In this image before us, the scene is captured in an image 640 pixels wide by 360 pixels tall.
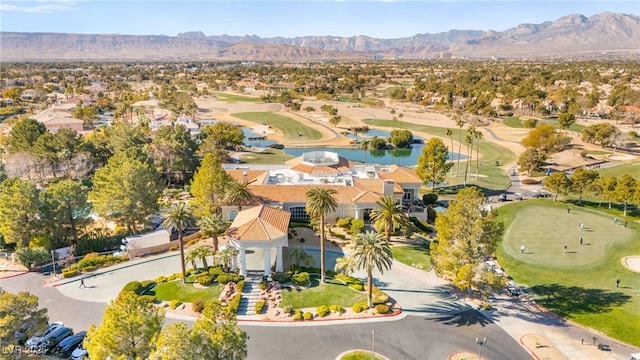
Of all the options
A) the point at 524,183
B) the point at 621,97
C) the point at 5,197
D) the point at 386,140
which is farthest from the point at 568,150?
the point at 5,197

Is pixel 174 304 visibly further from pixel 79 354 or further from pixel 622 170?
pixel 622 170

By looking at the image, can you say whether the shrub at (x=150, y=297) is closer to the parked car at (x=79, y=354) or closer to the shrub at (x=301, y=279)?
the parked car at (x=79, y=354)

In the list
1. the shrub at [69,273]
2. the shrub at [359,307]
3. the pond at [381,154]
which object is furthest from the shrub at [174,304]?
the pond at [381,154]

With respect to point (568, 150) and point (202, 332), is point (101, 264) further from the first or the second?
point (568, 150)

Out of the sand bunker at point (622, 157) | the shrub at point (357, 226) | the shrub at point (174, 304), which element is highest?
the sand bunker at point (622, 157)

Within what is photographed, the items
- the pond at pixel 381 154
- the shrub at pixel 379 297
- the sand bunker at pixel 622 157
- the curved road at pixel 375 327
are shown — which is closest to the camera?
the curved road at pixel 375 327

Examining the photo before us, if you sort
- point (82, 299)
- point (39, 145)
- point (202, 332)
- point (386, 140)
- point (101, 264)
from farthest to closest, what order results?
point (386, 140) < point (39, 145) < point (101, 264) < point (82, 299) < point (202, 332)
